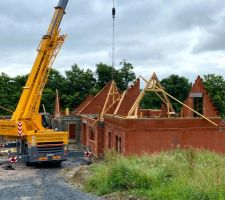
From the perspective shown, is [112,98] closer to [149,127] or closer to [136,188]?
[149,127]

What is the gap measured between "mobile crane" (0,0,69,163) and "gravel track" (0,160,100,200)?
1180 millimetres

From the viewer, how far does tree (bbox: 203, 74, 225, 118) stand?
53531 mm

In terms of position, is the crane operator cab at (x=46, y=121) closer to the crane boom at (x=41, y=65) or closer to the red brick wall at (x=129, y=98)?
the crane boom at (x=41, y=65)

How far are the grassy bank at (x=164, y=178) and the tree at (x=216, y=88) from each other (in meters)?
34.1

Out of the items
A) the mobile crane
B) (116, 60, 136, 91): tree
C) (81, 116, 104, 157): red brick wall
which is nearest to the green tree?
(116, 60, 136, 91): tree

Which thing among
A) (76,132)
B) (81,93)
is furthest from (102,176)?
(81,93)

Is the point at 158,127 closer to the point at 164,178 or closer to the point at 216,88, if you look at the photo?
the point at 164,178

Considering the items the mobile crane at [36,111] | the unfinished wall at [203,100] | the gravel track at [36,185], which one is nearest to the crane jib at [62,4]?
the mobile crane at [36,111]

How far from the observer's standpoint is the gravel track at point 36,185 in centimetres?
1727

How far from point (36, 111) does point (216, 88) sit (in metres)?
31.3

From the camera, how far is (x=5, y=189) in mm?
19734

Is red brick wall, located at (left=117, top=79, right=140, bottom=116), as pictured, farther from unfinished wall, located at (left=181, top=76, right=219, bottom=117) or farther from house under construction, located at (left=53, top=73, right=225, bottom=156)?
unfinished wall, located at (left=181, top=76, right=219, bottom=117)

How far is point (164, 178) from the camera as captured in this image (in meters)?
16.7

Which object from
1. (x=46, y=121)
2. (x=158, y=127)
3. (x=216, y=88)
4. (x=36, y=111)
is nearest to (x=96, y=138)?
(x=46, y=121)
